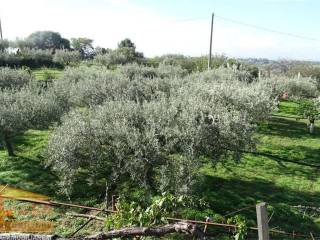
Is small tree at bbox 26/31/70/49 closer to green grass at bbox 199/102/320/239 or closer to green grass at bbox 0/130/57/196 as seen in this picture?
green grass at bbox 0/130/57/196

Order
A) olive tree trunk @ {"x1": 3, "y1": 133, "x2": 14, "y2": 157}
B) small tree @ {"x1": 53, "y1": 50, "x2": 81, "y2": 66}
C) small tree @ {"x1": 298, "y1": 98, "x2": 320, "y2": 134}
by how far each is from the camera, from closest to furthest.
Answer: olive tree trunk @ {"x1": 3, "y1": 133, "x2": 14, "y2": 157} → small tree @ {"x1": 298, "y1": 98, "x2": 320, "y2": 134} → small tree @ {"x1": 53, "y1": 50, "x2": 81, "y2": 66}

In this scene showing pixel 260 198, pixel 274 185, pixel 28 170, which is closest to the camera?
pixel 260 198

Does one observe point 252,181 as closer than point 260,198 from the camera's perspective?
No

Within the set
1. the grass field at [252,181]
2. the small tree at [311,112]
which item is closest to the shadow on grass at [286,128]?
the small tree at [311,112]

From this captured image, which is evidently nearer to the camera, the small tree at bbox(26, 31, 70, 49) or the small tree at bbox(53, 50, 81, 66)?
the small tree at bbox(53, 50, 81, 66)

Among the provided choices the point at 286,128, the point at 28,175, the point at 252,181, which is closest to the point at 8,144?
the point at 28,175

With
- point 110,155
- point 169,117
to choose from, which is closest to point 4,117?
point 110,155

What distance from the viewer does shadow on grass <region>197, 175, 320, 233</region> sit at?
16828 millimetres

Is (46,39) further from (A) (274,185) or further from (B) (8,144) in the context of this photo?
(A) (274,185)

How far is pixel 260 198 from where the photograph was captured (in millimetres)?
19453

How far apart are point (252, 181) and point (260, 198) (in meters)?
2.35

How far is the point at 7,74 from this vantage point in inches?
1414

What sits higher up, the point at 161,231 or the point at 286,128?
the point at 161,231

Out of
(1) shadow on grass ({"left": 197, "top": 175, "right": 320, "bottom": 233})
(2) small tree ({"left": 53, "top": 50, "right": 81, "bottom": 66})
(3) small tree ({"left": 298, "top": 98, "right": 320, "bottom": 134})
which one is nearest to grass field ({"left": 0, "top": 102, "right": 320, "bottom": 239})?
(1) shadow on grass ({"left": 197, "top": 175, "right": 320, "bottom": 233})
